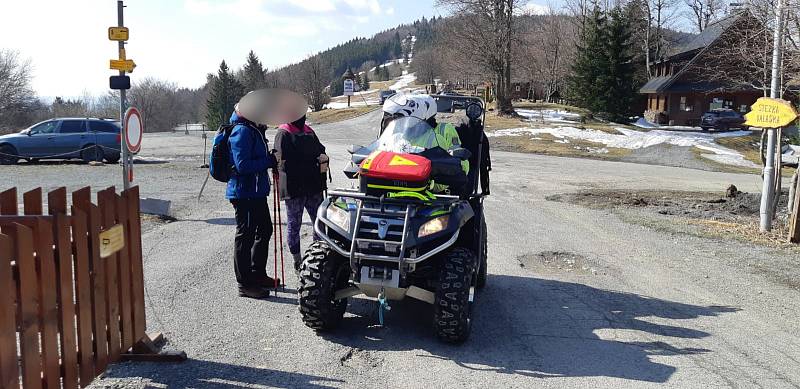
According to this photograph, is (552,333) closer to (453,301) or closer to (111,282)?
(453,301)

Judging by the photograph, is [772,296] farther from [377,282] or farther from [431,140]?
[377,282]

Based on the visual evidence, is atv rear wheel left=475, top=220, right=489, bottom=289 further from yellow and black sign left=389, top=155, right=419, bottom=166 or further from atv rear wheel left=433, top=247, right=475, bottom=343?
yellow and black sign left=389, top=155, right=419, bottom=166

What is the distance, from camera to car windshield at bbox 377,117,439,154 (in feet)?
19.6

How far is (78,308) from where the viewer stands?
156 inches

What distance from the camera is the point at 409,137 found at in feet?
19.8

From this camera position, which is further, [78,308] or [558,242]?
[558,242]

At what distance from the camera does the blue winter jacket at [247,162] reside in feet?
20.3

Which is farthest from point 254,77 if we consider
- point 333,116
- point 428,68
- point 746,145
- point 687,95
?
point 428,68

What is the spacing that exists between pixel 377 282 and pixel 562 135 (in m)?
30.6

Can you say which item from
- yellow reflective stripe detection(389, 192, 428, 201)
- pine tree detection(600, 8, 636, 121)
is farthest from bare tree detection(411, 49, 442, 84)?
yellow reflective stripe detection(389, 192, 428, 201)

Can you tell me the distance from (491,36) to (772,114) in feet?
108

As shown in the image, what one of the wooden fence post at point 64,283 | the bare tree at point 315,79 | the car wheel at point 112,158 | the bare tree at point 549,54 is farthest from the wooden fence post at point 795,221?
the bare tree at point 549,54

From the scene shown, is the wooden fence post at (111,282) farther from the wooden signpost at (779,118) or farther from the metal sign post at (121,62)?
the wooden signpost at (779,118)

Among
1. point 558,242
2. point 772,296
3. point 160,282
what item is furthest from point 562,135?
point 160,282
